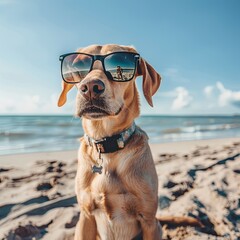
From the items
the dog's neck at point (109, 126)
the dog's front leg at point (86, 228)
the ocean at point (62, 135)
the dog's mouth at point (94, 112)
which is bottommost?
the ocean at point (62, 135)

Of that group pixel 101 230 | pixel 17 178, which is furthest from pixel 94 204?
pixel 17 178

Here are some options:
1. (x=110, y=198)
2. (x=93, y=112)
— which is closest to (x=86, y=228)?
(x=110, y=198)

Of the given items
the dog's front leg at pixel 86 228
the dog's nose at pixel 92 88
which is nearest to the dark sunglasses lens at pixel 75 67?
the dog's nose at pixel 92 88

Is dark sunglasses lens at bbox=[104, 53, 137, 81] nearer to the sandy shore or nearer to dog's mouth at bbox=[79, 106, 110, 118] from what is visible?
dog's mouth at bbox=[79, 106, 110, 118]

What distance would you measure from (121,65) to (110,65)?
89mm

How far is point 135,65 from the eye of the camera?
225 centimetres

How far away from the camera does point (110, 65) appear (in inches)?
86.8

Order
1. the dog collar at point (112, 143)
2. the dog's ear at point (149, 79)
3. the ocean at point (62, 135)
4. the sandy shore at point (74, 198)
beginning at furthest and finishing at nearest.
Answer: the ocean at point (62, 135)
the sandy shore at point (74, 198)
the dog's ear at point (149, 79)
the dog collar at point (112, 143)

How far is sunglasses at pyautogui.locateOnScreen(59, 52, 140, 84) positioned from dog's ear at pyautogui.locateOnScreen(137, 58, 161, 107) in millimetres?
124

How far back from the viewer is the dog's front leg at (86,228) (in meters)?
2.22

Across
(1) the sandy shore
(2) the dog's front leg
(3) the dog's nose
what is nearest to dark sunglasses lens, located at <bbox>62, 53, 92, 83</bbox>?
(3) the dog's nose

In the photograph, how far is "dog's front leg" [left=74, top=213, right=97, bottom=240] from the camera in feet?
7.29

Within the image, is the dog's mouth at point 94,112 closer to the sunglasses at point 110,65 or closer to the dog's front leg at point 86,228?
the sunglasses at point 110,65

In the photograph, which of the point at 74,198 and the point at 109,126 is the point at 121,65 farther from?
the point at 74,198
